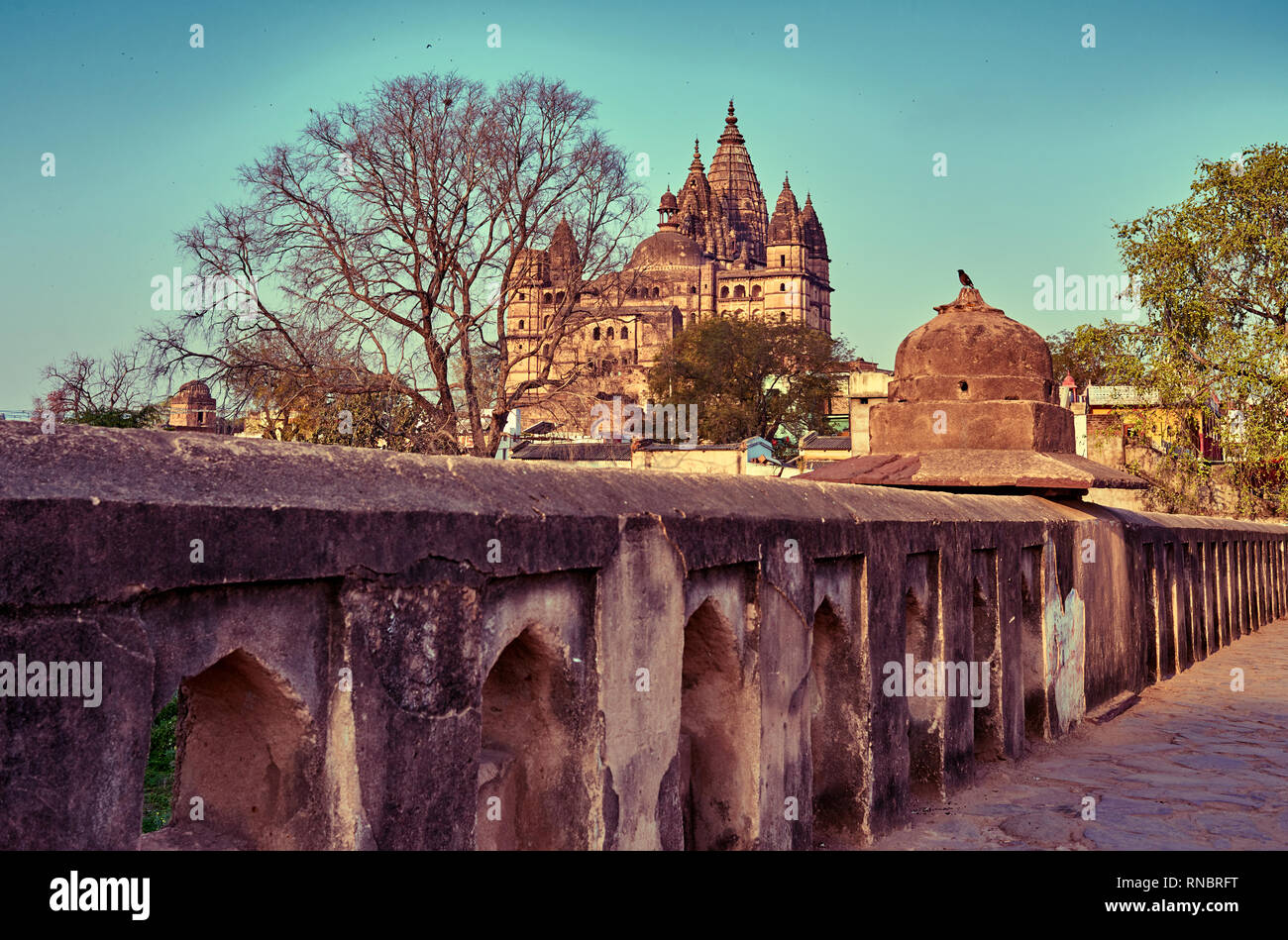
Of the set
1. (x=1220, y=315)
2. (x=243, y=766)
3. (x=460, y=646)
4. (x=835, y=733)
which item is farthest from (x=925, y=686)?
(x=1220, y=315)

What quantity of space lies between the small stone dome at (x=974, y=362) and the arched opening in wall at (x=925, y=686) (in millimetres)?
2691

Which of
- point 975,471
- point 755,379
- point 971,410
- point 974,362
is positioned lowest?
point 975,471

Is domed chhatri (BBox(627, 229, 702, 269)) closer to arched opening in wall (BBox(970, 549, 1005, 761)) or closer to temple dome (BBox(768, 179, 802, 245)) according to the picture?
temple dome (BBox(768, 179, 802, 245))

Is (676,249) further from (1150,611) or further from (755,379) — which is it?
(1150,611)

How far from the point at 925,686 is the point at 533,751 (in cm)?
279

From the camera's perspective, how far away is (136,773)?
2.01m

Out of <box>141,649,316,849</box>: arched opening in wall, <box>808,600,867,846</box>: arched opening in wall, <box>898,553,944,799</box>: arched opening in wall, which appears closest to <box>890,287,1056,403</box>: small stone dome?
<box>898,553,944,799</box>: arched opening in wall

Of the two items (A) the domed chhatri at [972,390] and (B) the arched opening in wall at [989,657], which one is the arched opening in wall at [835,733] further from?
(A) the domed chhatri at [972,390]

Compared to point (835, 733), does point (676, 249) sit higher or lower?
higher

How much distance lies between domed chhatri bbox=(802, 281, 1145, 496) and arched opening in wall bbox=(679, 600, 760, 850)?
383 centimetres

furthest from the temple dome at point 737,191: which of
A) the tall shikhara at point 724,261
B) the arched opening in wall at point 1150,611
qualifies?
the arched opening in wall at point 1150,611

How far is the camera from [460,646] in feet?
8.55
